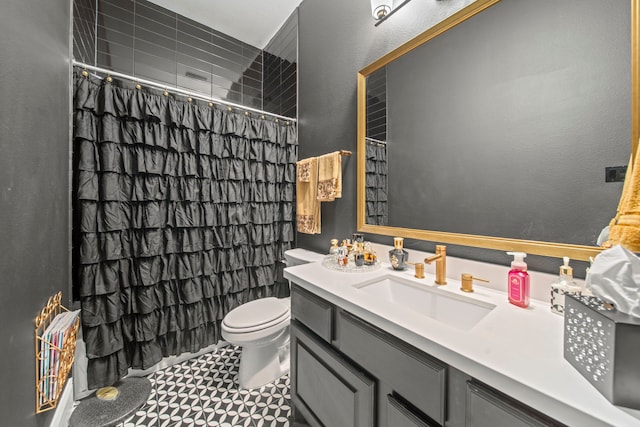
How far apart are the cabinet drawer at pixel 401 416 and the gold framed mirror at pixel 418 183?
0.66m

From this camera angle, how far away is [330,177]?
1654 mm

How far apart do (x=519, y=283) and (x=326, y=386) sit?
801 millimetres

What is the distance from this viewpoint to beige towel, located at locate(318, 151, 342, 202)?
1.62 meters

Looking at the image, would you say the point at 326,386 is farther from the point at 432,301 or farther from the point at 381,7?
the point at 381,7

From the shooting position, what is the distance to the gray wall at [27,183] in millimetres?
694

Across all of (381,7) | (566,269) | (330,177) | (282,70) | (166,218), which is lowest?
(566,269)

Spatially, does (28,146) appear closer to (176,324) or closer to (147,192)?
(147,192)

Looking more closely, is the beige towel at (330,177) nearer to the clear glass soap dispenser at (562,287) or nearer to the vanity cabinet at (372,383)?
the vanity cabinet at (372,383)

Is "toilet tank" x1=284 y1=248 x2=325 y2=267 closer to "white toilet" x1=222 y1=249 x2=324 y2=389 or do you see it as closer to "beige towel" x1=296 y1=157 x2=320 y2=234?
"white toilet" x1=222 y1=249 x2=324 y2=389

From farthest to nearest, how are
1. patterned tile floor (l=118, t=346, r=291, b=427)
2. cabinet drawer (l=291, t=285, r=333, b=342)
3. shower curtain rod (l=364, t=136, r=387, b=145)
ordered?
1. shower curtain rod (l=364, t=136, r=387, b=145)
2. patterned tile floor (l=118, t=346, r=291, b=427)
3. cabinet drawer (l=291, t=285, r=333, b=342)

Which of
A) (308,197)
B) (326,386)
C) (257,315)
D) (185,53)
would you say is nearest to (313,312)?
(326,386)

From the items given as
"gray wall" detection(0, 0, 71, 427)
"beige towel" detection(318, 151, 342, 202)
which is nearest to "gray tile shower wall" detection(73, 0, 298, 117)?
"gray wall" detection(0, 0, 71, 427)

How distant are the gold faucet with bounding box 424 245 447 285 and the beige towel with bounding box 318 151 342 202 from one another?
30.2 inches

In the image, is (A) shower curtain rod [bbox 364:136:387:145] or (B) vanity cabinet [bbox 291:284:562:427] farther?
(A) shower curtain rod [bbox 364:136:387:145]
